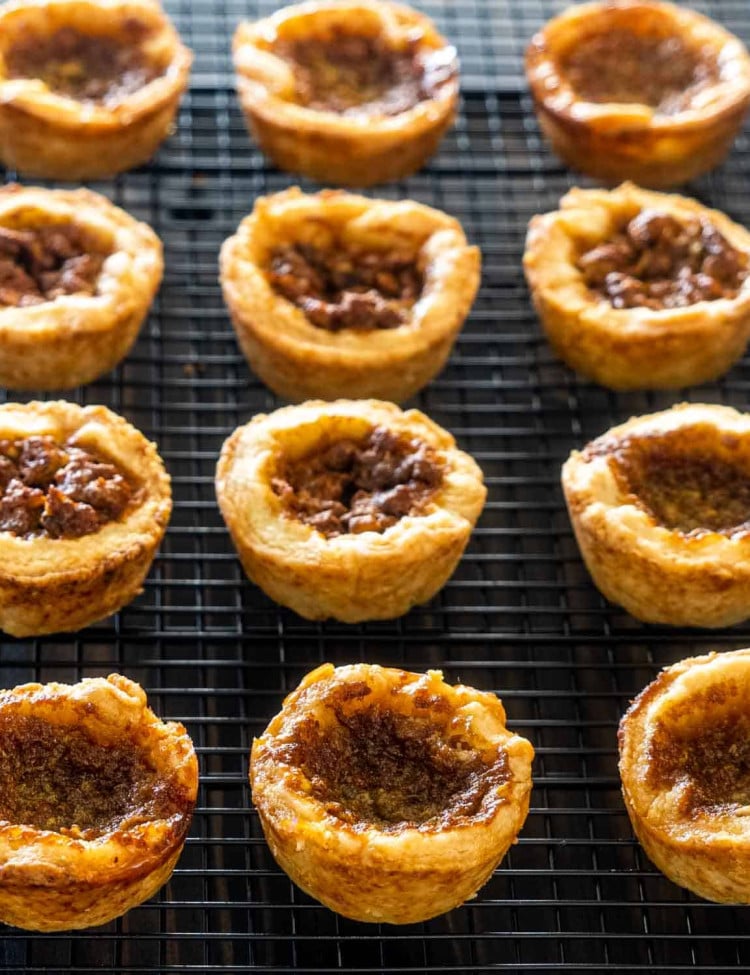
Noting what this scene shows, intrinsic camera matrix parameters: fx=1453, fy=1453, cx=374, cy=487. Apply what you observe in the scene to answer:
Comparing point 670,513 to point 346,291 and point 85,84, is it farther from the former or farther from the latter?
point 85,84

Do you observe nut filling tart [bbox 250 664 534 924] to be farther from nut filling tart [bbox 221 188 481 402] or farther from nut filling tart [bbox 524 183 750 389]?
nut filling tart [bbox 524 183 750 389]

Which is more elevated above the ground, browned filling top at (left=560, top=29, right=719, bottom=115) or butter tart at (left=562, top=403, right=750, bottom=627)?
browned filling top at (left=560, top=29, right=719, bottom=115)

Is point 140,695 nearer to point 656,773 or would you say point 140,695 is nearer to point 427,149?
point 656,773

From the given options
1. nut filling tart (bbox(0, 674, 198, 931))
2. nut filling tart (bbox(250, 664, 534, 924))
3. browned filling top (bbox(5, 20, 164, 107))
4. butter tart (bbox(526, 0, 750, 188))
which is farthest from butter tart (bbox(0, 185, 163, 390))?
butter tart (bbox(526, 0, 750, 188))

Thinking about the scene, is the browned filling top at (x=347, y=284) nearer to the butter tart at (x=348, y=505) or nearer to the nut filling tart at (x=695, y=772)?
the butter tart at (x=348, y=505)
